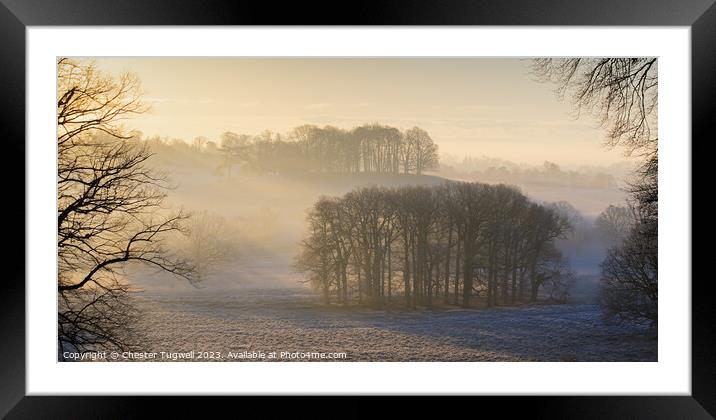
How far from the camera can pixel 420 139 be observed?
166 inches

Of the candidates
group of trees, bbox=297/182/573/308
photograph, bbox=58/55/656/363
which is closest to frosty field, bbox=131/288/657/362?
photograph, bbox=58/55/656/363

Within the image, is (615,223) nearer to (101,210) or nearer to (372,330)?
(372,330)

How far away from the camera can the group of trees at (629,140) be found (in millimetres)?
4113

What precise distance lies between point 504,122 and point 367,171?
1.05 metres

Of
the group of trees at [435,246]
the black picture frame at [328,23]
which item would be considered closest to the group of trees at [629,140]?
the group of trees at [435,246]

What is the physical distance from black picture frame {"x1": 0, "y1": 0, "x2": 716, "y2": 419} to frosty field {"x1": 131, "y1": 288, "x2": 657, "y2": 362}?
3.25 ft

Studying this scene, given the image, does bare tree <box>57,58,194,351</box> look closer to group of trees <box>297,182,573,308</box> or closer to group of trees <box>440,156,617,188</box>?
group of trees <box>297,182,573,308</box>

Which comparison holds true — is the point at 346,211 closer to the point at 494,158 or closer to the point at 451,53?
the point at 494,158

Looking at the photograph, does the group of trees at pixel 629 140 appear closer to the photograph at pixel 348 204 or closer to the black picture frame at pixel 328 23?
the photograph at pixel 348 204

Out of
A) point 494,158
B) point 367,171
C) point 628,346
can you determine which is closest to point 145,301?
point 367,171

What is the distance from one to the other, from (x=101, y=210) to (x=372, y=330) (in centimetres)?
211

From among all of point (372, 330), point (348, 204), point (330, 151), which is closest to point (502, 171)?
point (348, 204)

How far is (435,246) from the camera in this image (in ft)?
14.4

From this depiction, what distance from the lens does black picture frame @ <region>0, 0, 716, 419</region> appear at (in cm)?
292
